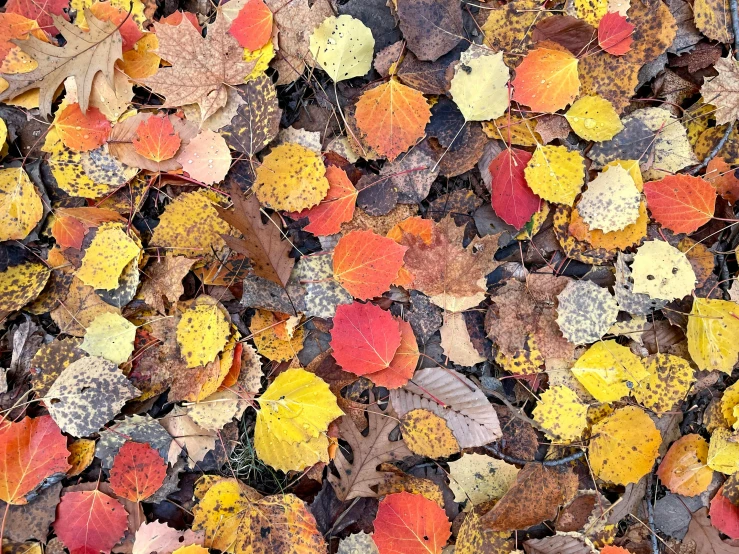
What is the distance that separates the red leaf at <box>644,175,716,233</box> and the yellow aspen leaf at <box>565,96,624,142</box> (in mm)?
243

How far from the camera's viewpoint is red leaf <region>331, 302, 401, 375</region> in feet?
5.95

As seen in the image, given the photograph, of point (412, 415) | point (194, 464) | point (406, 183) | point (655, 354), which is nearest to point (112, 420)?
point (194, 464)

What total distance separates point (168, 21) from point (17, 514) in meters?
1.85

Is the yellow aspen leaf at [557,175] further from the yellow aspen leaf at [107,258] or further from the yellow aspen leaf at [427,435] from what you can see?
the yellow aspen leaf at [107,258]

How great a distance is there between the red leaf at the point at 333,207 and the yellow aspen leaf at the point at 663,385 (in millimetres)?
1245

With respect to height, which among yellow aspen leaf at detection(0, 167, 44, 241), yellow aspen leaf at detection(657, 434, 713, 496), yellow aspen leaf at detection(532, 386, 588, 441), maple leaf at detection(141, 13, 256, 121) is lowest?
yellow aspen leaf at detection(657, 434, 713, 496)

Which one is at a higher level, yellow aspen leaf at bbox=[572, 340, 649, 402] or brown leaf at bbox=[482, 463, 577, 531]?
yellow aspen leaf at bbox=[572, 340, 649, 402]

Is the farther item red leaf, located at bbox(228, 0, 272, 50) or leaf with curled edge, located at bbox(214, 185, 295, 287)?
red leaf, located at bbox(228, 0, 272, 50)

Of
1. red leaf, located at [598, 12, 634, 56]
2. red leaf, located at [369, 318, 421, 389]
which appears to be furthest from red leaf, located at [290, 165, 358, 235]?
red leaf, located at [598, 12, 634, 56]

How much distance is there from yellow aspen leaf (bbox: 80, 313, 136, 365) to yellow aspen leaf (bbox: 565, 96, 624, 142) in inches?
70.3

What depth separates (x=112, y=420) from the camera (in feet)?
6.09

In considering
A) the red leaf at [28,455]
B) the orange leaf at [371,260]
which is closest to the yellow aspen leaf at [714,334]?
the orange leaf at [371,260]

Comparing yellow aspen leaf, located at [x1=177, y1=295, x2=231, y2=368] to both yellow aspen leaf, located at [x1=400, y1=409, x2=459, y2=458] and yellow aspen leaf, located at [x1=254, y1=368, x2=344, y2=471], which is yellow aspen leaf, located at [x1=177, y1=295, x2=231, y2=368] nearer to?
yellow aspen leaf, located at [x1=254, y1=368, x2=344, y2=471]

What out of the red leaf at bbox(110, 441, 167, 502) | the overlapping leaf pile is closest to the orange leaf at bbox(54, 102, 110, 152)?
the overlapping leaf pile
